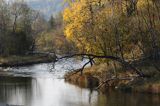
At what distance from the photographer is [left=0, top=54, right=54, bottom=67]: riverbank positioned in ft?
300

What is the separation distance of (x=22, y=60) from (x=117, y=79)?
5002cm

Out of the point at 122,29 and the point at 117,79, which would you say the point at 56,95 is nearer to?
the point at 117,79

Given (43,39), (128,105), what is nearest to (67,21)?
(128,105)

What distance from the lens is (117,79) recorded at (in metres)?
51.1

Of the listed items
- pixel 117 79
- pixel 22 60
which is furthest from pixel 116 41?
pixel 22 60

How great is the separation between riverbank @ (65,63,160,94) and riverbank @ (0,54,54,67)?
34829 mm

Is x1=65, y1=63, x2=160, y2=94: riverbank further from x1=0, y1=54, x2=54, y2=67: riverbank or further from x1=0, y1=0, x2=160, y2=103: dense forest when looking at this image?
x1=0, y1=54, x2=54, y2=67: riverbank

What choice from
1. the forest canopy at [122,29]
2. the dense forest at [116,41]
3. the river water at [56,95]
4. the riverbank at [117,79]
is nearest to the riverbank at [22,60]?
the dense forest at [116,41]

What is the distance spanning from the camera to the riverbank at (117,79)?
47938 millimetres

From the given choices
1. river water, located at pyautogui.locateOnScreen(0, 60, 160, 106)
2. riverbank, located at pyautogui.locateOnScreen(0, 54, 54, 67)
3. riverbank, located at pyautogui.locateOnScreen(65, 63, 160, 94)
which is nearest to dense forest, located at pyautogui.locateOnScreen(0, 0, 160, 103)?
riverbank, located at pyautogui.locateOnScreen(65, 63, 160, 94)

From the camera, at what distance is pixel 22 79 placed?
6272 centimetres

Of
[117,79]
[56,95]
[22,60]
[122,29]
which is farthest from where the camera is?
[22,60]

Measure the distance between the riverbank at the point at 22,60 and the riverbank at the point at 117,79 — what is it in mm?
34829

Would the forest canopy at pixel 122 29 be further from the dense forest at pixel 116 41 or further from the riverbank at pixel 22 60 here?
the riverbank at pixel 22 60
